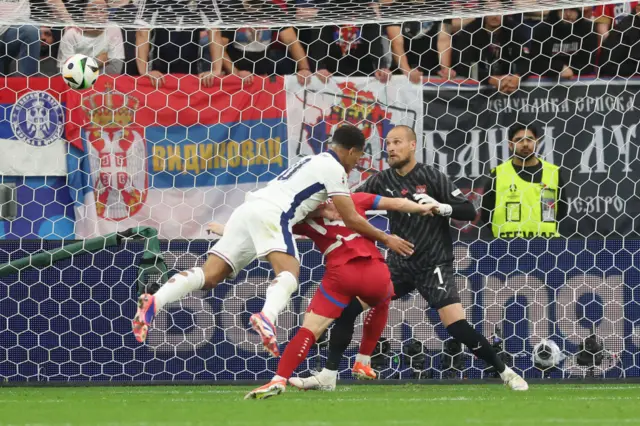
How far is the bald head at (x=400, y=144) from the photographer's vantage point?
784 cm

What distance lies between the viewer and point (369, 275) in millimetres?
7020

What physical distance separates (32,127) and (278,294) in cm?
381

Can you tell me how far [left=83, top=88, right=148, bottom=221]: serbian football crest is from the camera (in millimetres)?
9312

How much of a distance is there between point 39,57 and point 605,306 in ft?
16.7

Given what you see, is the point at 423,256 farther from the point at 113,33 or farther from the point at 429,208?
the point at 113,33

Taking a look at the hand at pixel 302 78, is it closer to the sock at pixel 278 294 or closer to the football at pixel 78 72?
the football at pixel 78 72

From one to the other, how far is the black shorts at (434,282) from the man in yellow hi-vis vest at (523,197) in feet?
5.25

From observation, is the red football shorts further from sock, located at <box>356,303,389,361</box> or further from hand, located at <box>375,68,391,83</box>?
hand, located at <box>375,68,391,83</box>

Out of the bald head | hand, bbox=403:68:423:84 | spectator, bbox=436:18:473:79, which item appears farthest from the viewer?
spectator, bbox=436:18:473:79

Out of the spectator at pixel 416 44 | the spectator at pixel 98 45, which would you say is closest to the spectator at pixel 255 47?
the spectator at pixel 416 44

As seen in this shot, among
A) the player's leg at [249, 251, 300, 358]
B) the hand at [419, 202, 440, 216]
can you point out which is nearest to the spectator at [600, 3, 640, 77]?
the hand at [419, 202, 440, 216]

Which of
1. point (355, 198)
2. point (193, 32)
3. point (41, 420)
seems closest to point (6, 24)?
point (193, 32)

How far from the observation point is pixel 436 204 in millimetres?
7430

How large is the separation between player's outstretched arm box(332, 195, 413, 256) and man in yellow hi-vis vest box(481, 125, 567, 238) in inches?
104
